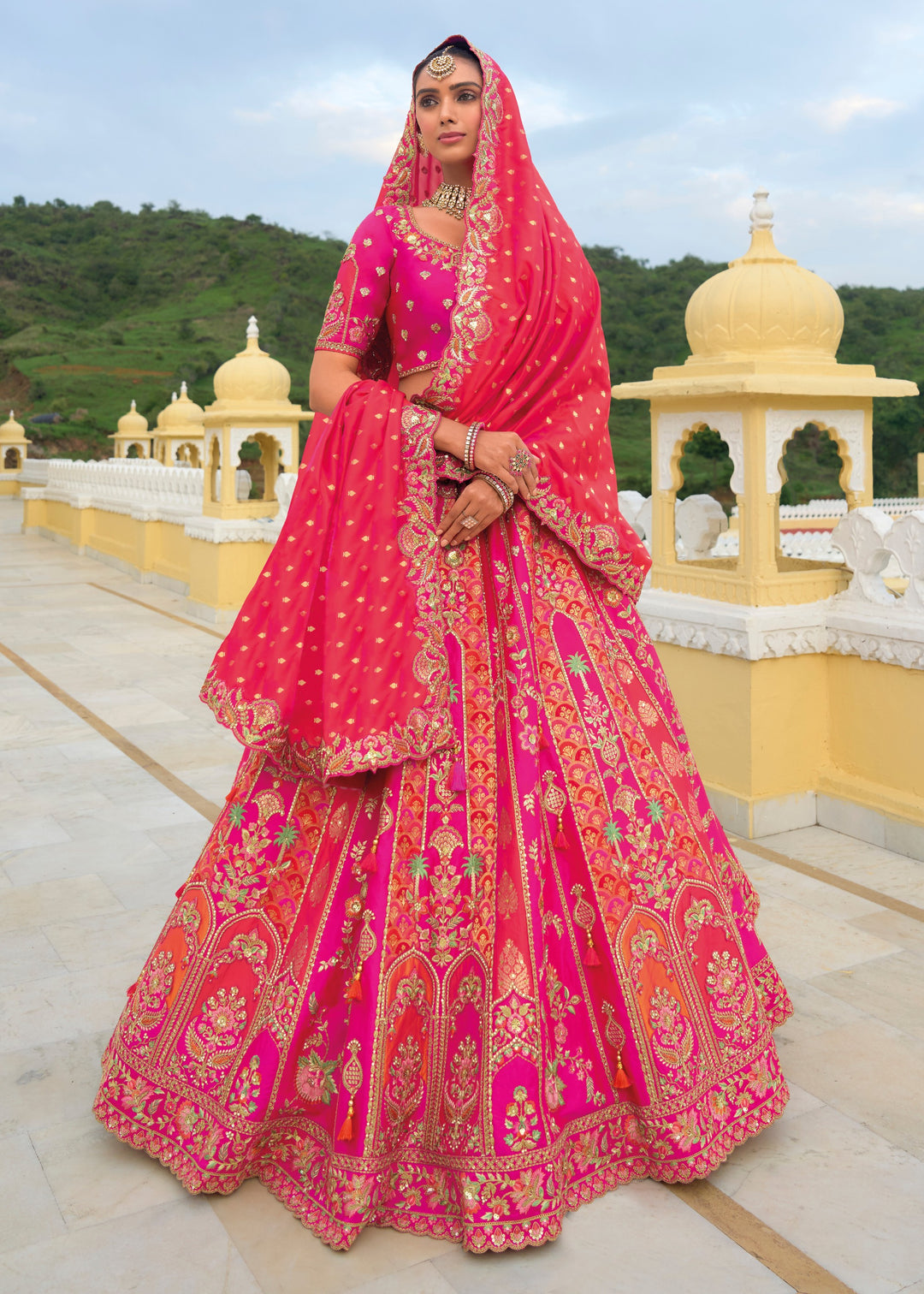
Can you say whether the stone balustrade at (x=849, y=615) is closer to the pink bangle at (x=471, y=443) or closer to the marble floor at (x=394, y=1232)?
the marble floor at (x=394, y=1232)

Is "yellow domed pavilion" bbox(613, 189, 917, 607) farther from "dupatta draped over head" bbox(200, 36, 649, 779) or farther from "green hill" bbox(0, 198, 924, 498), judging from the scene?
"green hill" bbox(0, 198, 924, 498)

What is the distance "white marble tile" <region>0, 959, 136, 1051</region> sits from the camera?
2.34 metres

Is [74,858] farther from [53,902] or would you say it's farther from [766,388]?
[766,388]

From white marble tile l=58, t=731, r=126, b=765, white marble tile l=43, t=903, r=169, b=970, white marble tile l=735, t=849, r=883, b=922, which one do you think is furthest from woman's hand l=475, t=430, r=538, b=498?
white marble tile l=58, t=731, r=126, b=765

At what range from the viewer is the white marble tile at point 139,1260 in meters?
1.59

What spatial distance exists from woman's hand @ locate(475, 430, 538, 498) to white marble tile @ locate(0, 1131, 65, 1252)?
136cm

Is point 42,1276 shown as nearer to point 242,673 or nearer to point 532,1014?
point 532,1014

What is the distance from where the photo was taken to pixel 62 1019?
7.86 ft

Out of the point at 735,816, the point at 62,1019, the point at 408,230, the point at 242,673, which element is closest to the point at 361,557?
the point at 242,673

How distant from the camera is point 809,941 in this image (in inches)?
109

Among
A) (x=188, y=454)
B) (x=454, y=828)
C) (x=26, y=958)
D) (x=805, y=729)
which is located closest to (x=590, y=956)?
(x=454, y=828)

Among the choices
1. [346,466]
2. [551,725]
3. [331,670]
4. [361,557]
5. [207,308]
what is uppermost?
[207,308]

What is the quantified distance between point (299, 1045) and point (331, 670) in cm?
60

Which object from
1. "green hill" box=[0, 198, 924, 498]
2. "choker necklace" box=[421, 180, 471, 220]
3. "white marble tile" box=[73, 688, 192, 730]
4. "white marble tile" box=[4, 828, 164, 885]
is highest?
"green hill" box=[0, 198, 924, 498]
